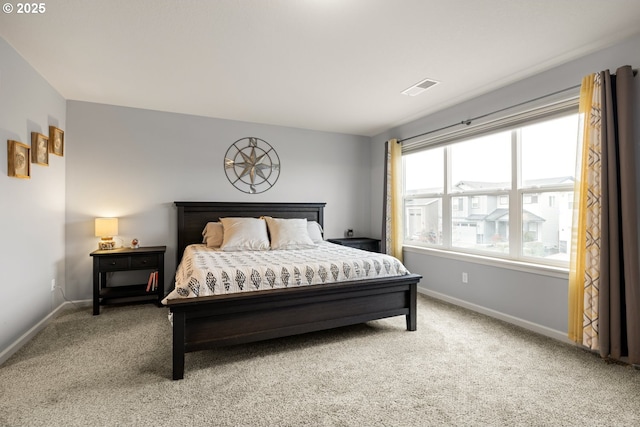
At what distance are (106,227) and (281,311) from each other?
8.30 feet

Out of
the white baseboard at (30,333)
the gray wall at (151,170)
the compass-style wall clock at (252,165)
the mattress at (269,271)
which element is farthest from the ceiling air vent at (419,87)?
the white baseboard at (30,333)

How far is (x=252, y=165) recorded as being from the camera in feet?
15.4

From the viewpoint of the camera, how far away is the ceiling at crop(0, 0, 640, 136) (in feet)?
6.81

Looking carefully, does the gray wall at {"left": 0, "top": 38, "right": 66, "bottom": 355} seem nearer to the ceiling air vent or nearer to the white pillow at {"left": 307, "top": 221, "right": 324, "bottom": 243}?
the white pillow at {"left": 307, "top": 221, "right": 324, "bottom": 243}

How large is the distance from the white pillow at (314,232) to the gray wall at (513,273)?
4.44ft

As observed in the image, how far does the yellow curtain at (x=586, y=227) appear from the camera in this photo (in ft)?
7.97

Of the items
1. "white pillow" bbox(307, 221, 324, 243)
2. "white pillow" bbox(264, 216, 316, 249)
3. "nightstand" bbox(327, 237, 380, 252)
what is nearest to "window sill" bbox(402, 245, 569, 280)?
"nightstand" bbox(327, 237, 380, 252)

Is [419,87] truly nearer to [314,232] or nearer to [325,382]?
[314,232]

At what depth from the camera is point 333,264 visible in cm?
282

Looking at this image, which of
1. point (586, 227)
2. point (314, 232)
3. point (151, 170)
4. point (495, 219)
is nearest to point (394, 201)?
point (314, 232)

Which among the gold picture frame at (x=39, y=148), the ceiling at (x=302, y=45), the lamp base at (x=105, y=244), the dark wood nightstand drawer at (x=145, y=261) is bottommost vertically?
the dark wood nightstand drawer at (x=145, y=261)

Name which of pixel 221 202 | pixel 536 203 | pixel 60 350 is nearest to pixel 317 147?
pixel 221 202

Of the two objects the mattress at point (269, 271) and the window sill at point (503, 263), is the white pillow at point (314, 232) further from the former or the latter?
the window sill at point (503, 263)

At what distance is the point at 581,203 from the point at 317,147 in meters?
3.52
